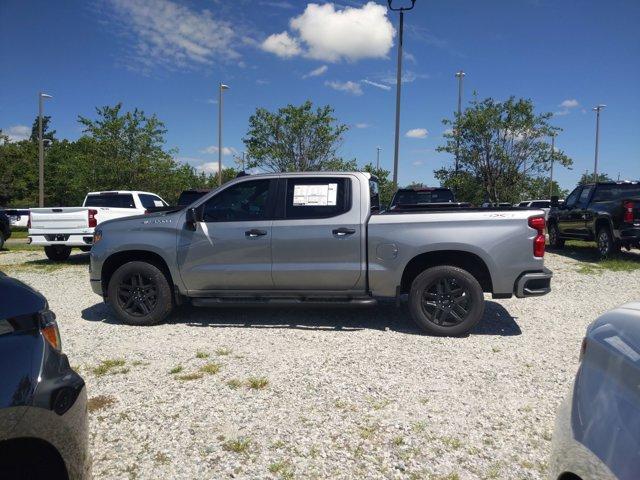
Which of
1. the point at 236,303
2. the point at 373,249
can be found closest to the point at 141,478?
the point at 236,303

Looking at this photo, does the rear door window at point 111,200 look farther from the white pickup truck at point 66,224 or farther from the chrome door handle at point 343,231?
the chrome door handle at point 343,231

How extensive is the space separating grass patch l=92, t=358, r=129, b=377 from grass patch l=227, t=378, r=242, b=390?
104 centimetres

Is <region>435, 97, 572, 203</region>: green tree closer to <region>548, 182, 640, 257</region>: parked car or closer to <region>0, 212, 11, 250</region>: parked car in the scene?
<region>548, 182, 640, 257</region>: parked car

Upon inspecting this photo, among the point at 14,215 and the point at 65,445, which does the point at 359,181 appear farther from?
the point at 14,215

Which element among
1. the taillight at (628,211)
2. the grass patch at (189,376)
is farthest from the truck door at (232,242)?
the taillight at (628,211)

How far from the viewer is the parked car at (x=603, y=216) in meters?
10.8

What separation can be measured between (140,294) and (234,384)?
237cm

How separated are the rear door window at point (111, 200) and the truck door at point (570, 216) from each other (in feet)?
40.6

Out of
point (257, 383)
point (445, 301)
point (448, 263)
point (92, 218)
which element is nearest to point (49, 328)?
point (257, 383)

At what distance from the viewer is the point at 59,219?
11.2 metres

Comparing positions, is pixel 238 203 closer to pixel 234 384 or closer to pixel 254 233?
pixel 254 233

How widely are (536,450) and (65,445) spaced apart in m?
2.69

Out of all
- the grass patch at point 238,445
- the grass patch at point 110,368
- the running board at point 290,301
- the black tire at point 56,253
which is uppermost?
the running board at point 290,301

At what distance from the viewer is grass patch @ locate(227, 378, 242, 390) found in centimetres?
396
